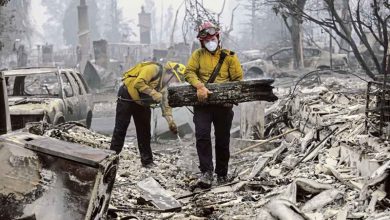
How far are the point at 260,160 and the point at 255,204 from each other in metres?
2.03

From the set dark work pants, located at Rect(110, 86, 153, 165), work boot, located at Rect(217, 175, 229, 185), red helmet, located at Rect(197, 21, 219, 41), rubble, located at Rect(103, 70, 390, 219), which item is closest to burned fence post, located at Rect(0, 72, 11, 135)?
rubble, located at Rect(103, 70, 390, 219)

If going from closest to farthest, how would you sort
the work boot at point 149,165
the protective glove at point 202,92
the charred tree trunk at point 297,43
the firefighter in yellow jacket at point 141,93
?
the protective glove at point 202,92
the firefighter in yellow jacket at point 141,93
the work boot at point 149,165
the charred tree trunk at point 297,43

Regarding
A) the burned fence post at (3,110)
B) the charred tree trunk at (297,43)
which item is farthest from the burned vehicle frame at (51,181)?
the charred tree trunk at (297,43)

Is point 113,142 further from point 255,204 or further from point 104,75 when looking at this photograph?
point 104,75

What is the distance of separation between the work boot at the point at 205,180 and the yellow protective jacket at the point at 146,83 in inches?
60.9

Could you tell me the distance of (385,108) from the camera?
213 inches

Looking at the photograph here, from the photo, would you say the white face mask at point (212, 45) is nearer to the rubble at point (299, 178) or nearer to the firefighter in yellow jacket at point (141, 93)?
the firefighter in yellow jacket at point (141, 93)

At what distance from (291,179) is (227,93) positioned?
4.17 ft

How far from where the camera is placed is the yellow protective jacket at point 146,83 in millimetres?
6996

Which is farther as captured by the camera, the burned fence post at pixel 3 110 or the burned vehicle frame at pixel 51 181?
the burned fence post at pixel 3 110

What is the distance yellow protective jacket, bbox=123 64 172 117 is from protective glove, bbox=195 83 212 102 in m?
1.21

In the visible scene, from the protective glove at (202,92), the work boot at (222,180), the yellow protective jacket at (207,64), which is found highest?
the yellow protective jacket at (207,64)

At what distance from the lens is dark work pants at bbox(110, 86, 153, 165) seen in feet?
23.7

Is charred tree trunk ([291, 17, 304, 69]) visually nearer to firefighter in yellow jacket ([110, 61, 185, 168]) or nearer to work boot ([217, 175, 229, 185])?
firefighter in yellow jacket ([110, 61, 185, 168])
